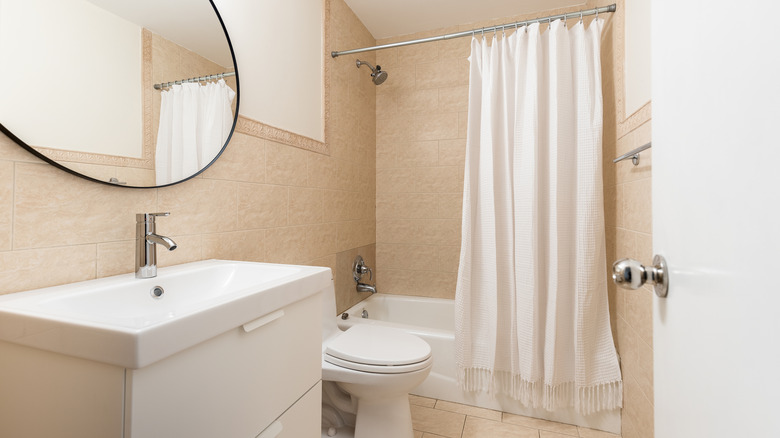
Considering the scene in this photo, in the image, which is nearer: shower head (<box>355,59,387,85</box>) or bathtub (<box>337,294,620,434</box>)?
bathtub (<box>337,294,620,434</box>)

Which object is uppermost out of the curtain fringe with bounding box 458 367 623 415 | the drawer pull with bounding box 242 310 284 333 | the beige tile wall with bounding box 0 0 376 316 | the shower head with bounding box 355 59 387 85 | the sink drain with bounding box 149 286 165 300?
the shower head with bounding box 355 59 387 85

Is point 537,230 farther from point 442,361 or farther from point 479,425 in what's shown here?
point 479,425

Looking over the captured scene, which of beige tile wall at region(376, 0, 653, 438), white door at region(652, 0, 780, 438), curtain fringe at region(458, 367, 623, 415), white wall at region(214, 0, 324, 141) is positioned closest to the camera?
white door at region(652, 0, 780, 438)

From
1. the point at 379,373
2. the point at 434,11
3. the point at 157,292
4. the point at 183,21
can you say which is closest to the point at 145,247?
the point at 157,292

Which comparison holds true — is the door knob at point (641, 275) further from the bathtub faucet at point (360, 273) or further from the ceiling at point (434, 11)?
the ceiling at point (434, 11)

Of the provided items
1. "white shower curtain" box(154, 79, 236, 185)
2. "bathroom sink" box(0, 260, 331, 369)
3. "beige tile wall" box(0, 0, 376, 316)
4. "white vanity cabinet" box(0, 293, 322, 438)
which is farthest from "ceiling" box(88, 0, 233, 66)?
"white vanity cabinet" box(0, 293, 322, 438)

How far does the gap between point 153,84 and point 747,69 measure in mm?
1239

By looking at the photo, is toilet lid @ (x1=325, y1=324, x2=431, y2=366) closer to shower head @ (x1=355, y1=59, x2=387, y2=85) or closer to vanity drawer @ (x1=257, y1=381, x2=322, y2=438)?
vanity drawer @ (x1=257, y1=381, x2=322, y2=438)

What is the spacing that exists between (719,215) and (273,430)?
894 mm

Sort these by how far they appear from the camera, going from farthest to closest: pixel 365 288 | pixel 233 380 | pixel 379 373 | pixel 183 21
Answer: pixel 365 288 < pixel 379 373 < pixel 183 21 < pixel 233 380

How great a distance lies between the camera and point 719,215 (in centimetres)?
35

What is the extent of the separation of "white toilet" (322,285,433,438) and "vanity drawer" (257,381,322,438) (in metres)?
0.33

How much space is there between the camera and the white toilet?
1285 mm

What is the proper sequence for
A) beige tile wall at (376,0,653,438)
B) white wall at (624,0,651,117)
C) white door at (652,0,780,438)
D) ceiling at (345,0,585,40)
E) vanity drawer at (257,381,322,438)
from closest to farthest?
1. white door at (652,0,780,438)
2. vanity drawer at (257,381,322,438)
3. white wall at (624,0,651,117)
4. ceiling at (345,0,585,40)
5. beige tile wall at (376,0,653,438)
